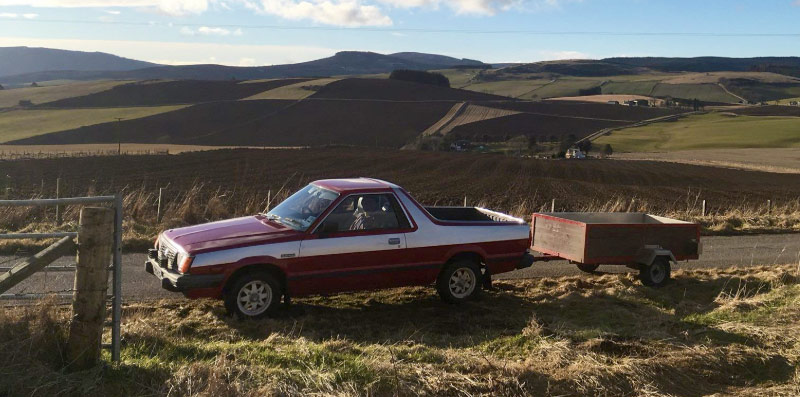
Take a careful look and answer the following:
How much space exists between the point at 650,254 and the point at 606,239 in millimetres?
704

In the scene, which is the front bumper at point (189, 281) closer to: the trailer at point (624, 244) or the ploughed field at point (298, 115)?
the trailer at point (624, 244)

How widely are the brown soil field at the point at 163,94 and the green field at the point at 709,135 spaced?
2182 inches

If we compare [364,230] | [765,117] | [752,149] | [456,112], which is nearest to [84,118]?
[456,112]

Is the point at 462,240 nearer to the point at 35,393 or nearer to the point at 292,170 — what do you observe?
the point at 35,393

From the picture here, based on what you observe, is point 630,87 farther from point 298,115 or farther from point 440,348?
point 440,348

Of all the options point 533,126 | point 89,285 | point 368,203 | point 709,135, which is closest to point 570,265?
point 368,203

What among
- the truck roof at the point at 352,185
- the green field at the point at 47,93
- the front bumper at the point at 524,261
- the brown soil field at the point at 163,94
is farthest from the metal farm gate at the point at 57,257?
the green field at the point at 47,93

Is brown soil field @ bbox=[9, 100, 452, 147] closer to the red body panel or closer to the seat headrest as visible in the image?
the red body panel

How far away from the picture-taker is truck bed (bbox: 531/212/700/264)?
9.98 meters

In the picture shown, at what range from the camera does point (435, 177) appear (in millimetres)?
36156

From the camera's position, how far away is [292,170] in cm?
3706

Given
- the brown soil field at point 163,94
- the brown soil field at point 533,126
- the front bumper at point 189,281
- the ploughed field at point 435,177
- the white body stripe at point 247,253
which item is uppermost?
the brown soil field at point 163,94

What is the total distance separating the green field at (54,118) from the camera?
70.8m

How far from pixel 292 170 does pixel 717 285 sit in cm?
2921
